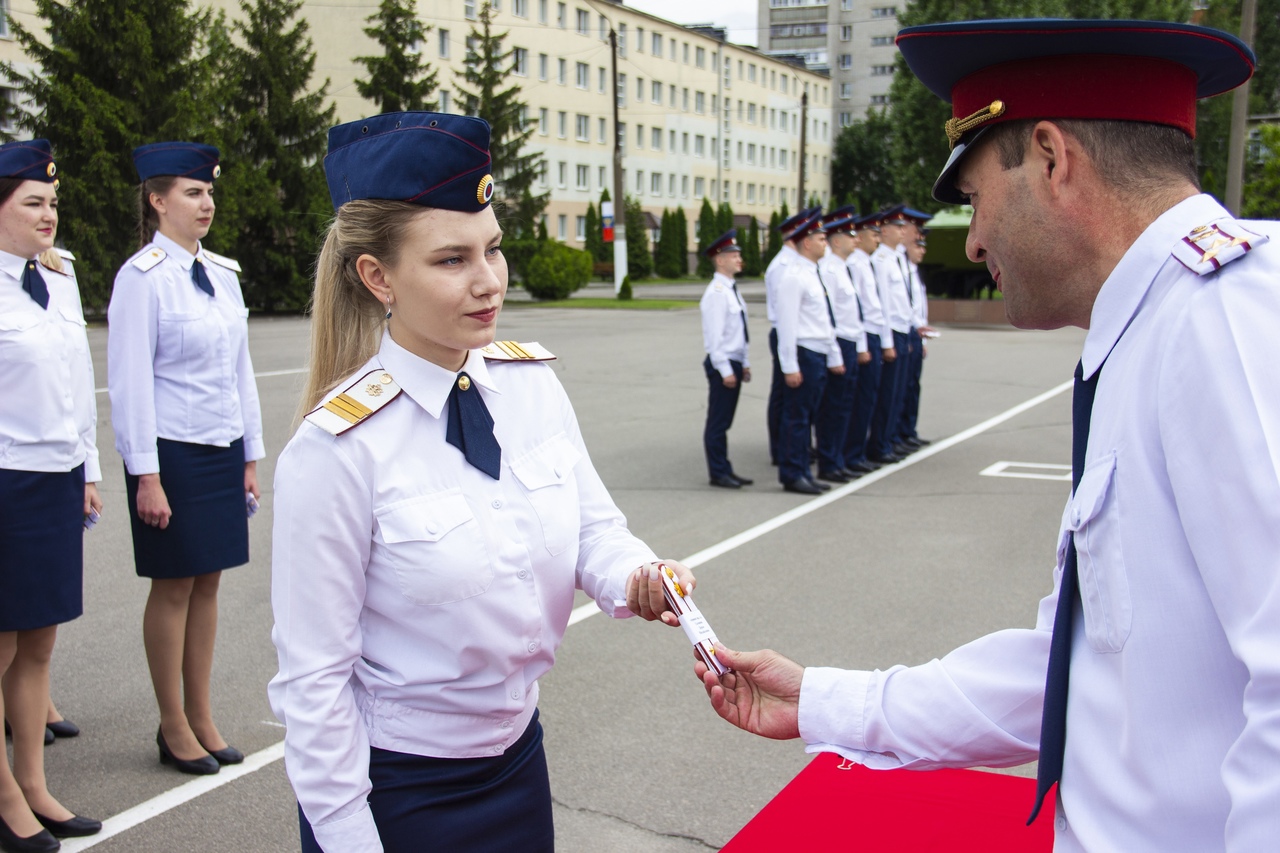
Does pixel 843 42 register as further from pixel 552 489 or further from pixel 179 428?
pixel 552 489

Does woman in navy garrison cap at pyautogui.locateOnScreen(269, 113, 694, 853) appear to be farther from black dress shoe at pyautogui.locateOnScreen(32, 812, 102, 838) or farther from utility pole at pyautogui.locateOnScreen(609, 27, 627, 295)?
utility pole at pyautogui.locateOnScreen(609, 27, 627, 295)

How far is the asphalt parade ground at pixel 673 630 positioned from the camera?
388cm

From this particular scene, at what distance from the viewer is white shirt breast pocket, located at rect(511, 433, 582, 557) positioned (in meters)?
2.19

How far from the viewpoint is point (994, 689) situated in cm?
188

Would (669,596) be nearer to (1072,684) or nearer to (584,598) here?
(1072,684)

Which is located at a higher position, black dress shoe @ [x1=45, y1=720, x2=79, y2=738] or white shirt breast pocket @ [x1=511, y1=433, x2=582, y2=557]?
white shirt breast pocket @ [x1=511, y1=433, x2=582, y2=557]

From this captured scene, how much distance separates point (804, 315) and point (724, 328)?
0.71 m

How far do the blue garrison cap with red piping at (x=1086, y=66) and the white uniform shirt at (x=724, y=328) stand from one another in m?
8.14

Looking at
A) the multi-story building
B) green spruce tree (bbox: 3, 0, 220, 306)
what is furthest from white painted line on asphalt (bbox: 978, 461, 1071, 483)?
the multi-story building

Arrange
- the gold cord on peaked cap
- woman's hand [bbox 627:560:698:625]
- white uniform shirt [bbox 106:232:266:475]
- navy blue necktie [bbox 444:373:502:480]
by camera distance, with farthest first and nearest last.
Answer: white uniform shirt [bbox 106:232:266:475] → woman's hand [bbox 627:560:698:625] → navy blue necktie [bbox 444:373:502:480] → the gold cord on peaked cap

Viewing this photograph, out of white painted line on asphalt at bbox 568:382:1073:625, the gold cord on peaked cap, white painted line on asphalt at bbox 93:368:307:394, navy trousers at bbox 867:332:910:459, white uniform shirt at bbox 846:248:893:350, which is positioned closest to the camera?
the gold cord on peaked cap

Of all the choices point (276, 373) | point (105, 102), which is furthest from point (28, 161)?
point (105, 102)

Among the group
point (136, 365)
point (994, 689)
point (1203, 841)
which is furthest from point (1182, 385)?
point (136, 365)

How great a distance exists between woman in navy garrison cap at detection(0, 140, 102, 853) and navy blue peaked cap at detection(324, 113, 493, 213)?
2.32m
